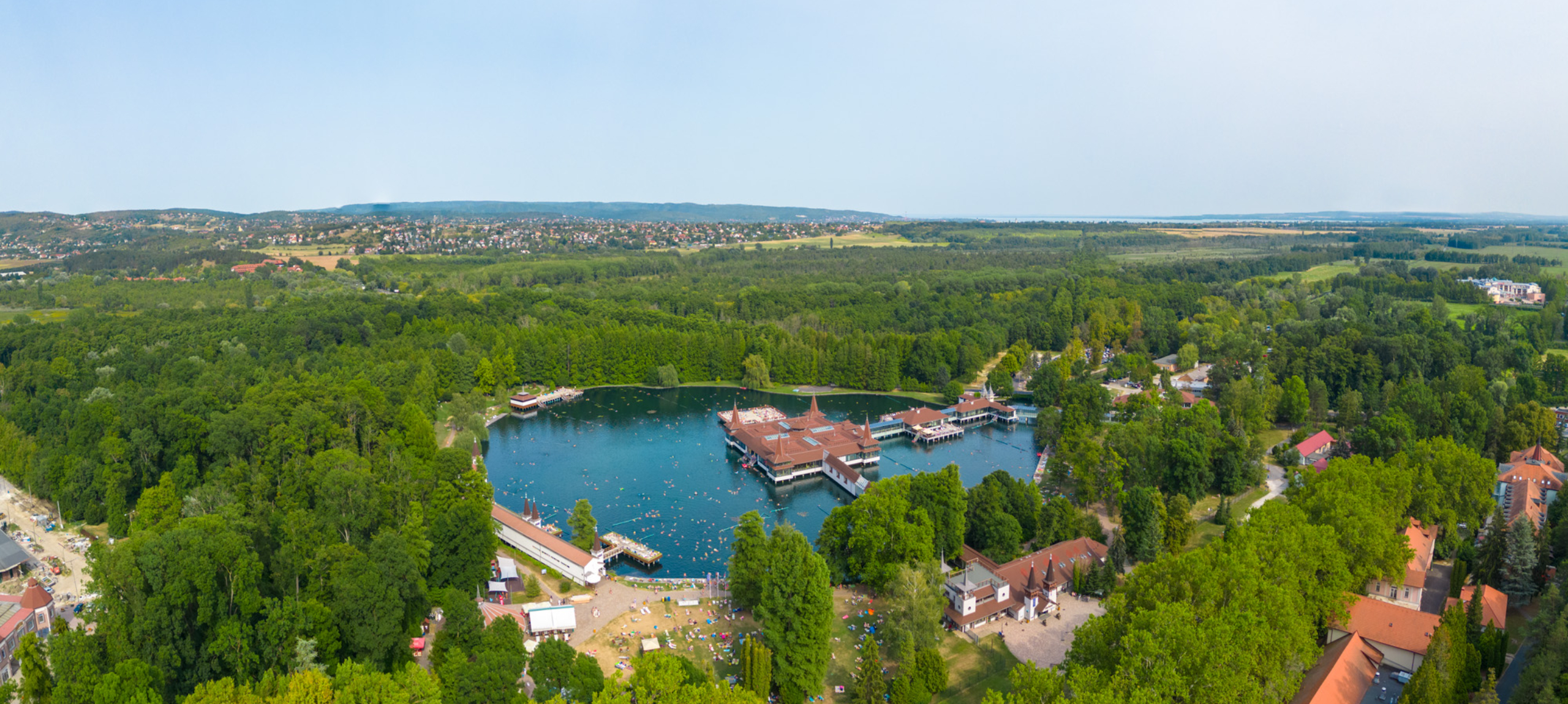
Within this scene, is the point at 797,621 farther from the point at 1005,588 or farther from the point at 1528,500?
the point at 1528,500

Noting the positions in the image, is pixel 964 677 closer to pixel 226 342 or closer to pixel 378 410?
pixel 378 410

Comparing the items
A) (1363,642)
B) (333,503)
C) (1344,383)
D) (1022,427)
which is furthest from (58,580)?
(1344,383)

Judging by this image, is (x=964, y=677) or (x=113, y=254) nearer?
(x=964, y=677)

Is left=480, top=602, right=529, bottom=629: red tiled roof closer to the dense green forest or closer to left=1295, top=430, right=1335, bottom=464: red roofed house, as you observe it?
the dense green forest

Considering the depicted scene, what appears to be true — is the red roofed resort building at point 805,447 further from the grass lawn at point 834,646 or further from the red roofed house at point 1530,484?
the red roofed house at point 1530,484

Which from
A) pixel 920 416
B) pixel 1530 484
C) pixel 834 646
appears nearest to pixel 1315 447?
pixel 1530 484

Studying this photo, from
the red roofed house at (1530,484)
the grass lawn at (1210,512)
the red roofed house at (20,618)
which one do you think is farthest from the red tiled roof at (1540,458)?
the red roofed house at (20,618)
